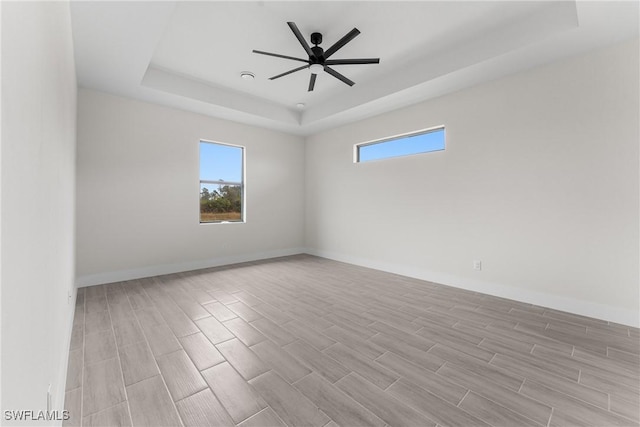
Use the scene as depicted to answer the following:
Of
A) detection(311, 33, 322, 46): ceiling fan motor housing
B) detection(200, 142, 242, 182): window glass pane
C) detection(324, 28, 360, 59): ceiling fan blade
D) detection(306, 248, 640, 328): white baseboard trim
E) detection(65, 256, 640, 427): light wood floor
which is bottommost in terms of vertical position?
detection(65, 256, 640, 427): light wood floor

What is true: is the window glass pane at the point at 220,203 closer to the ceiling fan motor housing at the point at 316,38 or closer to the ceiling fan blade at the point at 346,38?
the ceiling fan motor housing at the point at 316,38

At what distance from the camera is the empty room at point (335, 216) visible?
139 centimetres

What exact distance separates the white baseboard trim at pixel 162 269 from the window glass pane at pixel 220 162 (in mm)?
1521

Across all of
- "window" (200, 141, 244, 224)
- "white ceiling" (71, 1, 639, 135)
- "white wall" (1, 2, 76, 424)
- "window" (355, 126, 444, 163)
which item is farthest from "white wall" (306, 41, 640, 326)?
"white wall" (1, 2, 76, 424)

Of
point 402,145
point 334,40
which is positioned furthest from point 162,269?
point 402,145

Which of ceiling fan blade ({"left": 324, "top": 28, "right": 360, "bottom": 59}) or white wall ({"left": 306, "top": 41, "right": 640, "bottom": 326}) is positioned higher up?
ceiling fan blade ({"left": 324, "top": 28, "right": 360, "bottom": 59})

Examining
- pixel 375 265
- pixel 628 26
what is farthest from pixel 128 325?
pixel 628 26

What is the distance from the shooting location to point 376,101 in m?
4.03

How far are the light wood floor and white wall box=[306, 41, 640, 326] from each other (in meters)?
0.44

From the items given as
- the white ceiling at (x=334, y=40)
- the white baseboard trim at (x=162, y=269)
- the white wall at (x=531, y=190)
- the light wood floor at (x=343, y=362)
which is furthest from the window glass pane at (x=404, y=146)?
the white baseboard trim at (x=162, y=269)

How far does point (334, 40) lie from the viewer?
3016 millimetres

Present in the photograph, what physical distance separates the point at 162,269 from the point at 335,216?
3.26 meters

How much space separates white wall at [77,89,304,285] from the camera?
11.8 feet

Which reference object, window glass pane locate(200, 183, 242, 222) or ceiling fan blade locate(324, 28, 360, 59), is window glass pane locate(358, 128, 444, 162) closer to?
ceiling fan blade locate(324, 28, 360, 59)
